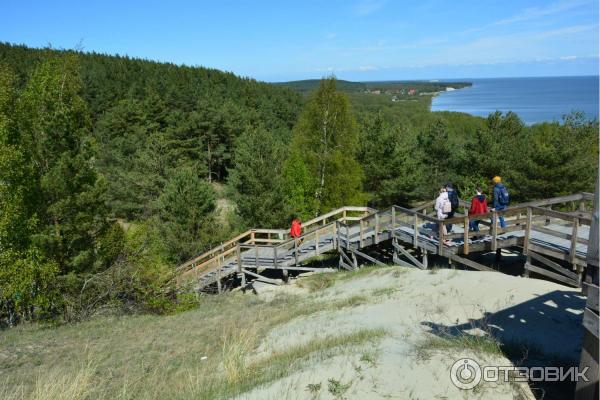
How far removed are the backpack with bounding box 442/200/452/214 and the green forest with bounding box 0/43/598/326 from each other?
29.9ft

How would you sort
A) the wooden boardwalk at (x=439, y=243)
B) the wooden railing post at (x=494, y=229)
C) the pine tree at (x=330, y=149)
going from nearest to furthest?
1. the wooden boardwalk at (x=439, y=243)
2. the wooden railing post at (x=494, y=229)
3. the pine tree at (x=330, y=149)

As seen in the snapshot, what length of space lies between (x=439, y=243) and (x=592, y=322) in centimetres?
824

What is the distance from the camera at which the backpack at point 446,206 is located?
12.7 m

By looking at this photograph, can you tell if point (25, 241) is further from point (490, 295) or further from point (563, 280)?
point (563, 280)

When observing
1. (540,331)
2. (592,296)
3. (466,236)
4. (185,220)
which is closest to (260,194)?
(185,220)

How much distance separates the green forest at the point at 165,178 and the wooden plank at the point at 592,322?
12917 mm

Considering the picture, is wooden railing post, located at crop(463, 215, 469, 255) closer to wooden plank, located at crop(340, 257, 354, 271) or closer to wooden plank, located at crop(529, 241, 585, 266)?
wooden plank, located at crop(529, 241, 585, 266)

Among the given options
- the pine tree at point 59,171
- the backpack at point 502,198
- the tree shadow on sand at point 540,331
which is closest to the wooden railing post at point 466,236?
the backpack at point 502,198

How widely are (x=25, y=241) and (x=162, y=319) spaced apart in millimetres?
6111

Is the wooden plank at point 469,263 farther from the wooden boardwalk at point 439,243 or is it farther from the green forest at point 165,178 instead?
the green forest at point 165,178

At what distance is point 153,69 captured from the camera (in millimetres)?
91562

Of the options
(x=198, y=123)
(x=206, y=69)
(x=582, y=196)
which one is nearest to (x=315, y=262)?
A: (x=582, y=196)

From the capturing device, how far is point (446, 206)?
1277cm

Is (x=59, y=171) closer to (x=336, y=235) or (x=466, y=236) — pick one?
(x=336, y=235)
